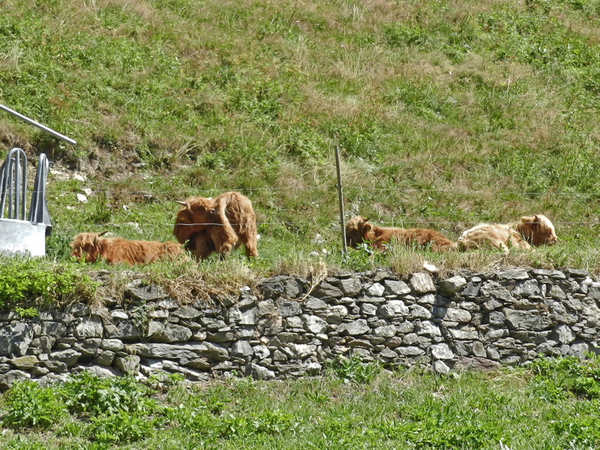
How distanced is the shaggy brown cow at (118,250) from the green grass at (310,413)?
2.85 m

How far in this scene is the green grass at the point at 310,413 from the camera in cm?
736

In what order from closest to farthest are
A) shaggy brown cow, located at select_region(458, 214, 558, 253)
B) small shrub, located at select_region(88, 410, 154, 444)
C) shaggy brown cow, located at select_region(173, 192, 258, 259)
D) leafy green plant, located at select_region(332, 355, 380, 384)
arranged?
1. small shrub, located at select_region(88, 410, 154, 444)
2. leafy green plant, located at select_region(332, 355, 380, 384)
3. shaggy brown cow, located at select_region(173, 192, 258, 259)
4. shaggy brown cow, located at select_region(458, 214, 558, 253)

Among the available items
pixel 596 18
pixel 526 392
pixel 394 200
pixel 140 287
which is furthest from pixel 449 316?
pixel 596 18

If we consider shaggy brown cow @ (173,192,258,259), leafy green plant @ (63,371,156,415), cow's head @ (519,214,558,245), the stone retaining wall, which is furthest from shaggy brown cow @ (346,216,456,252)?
leafy green plant @ (63,371,156,415)

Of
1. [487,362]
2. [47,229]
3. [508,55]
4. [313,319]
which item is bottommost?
[487,362]

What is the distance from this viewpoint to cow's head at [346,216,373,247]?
1369 centimetres

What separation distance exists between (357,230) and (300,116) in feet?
20.9

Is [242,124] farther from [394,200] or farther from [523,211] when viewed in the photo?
[523,211]

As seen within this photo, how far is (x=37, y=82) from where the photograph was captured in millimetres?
17500

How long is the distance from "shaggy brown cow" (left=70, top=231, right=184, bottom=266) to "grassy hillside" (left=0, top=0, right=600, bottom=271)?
11.5 inches

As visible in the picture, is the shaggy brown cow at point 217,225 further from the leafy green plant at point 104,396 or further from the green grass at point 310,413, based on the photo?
the leafy green plant at point 104,396

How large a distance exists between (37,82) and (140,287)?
403 inches

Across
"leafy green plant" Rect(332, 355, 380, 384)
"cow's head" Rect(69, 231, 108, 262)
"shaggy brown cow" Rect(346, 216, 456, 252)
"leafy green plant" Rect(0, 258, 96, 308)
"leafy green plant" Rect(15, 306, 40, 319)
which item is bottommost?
"leafy green plant" Rect(332, 355, 380, 384)

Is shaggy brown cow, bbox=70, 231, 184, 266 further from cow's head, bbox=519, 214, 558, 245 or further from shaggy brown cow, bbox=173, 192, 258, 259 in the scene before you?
cow's head, bbox=519, 214, 558, 245
